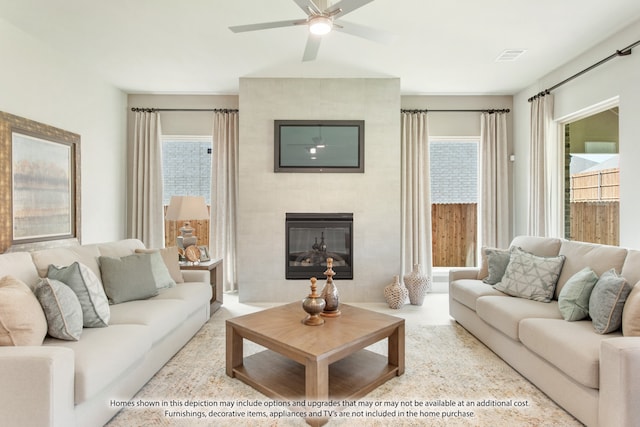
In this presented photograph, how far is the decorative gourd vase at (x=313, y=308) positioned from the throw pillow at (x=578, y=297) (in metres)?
1.65

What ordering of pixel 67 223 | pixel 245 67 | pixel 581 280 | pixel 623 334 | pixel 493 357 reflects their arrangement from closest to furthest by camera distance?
pixel 623 334, pixel 581 280, pixel 493 357, pixel 67 223, pixel 245 67

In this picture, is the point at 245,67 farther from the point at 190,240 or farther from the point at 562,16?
the point at 562,16

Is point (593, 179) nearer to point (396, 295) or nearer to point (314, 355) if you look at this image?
point (396, 295)

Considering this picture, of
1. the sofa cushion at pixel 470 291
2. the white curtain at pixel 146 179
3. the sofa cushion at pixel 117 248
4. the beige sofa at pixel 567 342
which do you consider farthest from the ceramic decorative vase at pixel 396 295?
the white curtain at pixel 146 179

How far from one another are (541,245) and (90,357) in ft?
11.5

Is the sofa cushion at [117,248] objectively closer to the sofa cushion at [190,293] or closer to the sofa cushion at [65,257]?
the sofa cushion at [65,257]

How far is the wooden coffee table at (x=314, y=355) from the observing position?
6.25ft

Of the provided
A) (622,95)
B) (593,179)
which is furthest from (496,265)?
(622,95)

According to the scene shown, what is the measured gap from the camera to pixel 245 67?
397 cm

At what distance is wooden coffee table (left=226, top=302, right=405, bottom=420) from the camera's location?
1904mm

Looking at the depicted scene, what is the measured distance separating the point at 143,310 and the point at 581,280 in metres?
3.04

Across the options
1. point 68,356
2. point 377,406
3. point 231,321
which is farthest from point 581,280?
point 68,356

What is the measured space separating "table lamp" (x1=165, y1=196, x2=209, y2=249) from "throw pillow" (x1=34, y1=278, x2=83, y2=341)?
1989 mm

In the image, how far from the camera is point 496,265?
10.7ft
